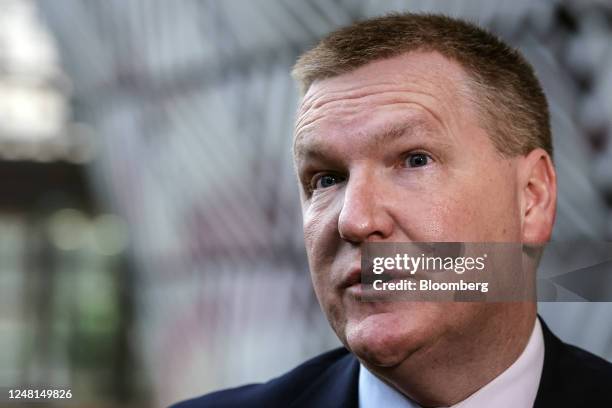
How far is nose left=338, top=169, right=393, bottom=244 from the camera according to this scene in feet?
4.25

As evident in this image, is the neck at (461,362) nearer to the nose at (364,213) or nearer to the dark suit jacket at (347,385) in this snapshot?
the dark suit jacket at (347,385)

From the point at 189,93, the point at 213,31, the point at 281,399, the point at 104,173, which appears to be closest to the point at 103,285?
the point at 104,173

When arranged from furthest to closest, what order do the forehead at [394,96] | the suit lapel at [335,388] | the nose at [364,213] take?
the suit lapel at [335,388], the forehead at [394,96], the nose at [364,213]

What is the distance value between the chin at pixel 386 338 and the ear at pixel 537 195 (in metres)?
0.34

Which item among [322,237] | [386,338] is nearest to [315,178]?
[322,237]

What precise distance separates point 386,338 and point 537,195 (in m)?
0.46

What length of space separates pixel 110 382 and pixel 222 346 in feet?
15.0

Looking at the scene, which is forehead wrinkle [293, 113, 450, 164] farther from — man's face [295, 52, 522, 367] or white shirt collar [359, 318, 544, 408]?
white shirt collar [359, 318, 544, 408]

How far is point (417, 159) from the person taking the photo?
54.6 inches

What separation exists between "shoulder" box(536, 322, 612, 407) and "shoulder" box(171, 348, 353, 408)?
44 centimetres

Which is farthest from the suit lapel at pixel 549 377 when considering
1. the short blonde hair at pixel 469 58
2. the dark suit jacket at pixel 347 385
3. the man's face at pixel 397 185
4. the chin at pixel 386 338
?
the short blonde hair at pixel 469 58

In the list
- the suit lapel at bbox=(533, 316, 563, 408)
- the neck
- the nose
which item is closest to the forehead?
the nose

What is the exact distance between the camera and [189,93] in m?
4.78

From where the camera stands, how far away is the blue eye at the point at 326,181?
4.81 feet
